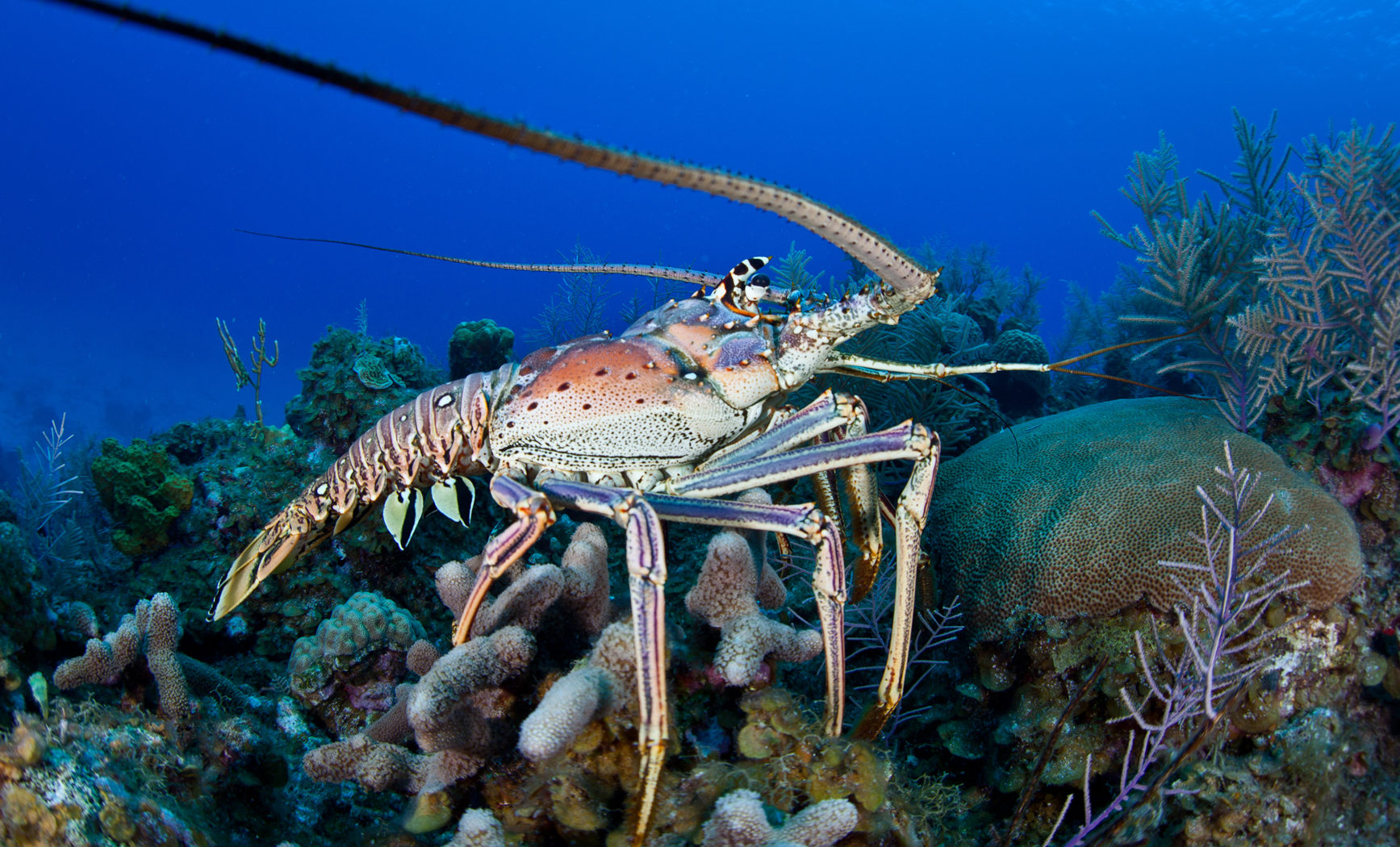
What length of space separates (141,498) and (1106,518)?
618 cm

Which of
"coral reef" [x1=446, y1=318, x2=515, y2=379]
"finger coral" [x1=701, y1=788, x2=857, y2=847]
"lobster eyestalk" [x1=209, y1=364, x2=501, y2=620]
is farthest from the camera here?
"coral reef" [x1=446, y1=318, x2=515, y2=379]

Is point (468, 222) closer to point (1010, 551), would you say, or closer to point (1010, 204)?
point (1010, 204)

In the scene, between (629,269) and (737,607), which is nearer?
(737,607)

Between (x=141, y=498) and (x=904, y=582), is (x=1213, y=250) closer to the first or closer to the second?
(x=904, y=582)

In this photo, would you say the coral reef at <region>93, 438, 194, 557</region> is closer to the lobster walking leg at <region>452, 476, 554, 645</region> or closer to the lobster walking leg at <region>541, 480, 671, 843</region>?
the lobster walking leg at <region>452, 476, 554, 645</region>

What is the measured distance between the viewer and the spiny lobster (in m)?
2.14

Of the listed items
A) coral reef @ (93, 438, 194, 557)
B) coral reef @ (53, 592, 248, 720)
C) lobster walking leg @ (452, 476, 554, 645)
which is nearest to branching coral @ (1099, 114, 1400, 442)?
lobster walking leg @ (452, 476, 554, 645)

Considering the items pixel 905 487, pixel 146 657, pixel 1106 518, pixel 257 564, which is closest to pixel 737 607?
pixel 905 487

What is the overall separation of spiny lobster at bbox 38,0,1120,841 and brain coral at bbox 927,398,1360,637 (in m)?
0.73

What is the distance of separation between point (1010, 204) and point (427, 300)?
271ft

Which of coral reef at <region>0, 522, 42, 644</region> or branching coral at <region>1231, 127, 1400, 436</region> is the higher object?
branching coral at <region>1231, 127, 1400, 436</region>

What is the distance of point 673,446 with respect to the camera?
9.44ft

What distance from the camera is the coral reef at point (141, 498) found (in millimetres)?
4406

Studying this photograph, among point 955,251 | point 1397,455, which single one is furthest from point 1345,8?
point 1397,455
